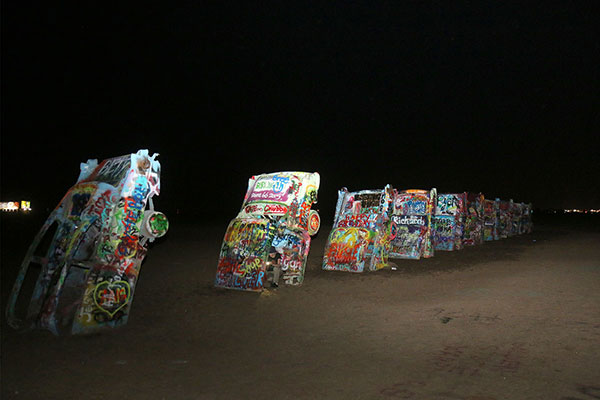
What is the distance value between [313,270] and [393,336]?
6.60 m

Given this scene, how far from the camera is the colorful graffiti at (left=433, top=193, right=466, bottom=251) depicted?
59.9ft

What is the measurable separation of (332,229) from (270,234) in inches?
169

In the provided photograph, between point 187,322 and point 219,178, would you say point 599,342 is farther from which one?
point 219,178

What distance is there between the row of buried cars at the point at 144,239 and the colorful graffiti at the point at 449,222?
95.9 inches

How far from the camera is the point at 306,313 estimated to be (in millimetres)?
7734

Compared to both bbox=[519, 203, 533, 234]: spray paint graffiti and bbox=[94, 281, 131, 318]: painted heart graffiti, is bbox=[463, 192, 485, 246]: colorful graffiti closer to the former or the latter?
bbox=[519, 203, 533, 234]: spray paint graffiti

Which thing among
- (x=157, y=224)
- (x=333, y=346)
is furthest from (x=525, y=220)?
(x=157, y=224)

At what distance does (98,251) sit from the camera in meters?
6.50

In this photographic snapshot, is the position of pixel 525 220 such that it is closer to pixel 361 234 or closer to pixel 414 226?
pixel 414 226

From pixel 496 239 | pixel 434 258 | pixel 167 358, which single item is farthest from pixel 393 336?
pixel 496 239

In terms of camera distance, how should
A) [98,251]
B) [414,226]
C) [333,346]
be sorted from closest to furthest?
1. [333,346]
2. [98,251]
3. [414,226]

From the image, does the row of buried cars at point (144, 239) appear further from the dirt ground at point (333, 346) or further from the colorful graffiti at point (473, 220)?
the colorful graffiti at point (473, 220)

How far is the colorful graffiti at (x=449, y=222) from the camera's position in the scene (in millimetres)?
18250

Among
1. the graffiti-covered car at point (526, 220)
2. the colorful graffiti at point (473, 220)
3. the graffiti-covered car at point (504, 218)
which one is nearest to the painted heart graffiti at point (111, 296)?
the colorful graffiti at point (473, 220)
